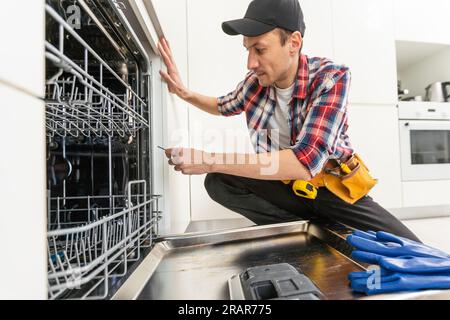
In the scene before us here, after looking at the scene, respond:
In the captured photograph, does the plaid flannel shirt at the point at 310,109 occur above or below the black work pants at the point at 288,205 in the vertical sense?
above

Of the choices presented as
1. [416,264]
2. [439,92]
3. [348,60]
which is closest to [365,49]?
[348,60]

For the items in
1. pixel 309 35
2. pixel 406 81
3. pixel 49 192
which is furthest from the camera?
pixel 406 81

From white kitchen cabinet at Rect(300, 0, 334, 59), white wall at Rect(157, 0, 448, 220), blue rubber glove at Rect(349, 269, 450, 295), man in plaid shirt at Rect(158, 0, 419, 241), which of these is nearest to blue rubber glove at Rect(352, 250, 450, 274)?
blue rubber glove at Rect(349, 269, 450, 295)

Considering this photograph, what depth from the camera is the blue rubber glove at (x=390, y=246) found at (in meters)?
0.52

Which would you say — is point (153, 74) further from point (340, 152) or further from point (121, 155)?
point (340, 152)

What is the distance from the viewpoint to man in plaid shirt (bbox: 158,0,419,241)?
87 cm

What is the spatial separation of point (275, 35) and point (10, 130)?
33.9 inches

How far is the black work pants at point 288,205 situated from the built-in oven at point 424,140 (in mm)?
955

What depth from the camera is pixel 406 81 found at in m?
2.39

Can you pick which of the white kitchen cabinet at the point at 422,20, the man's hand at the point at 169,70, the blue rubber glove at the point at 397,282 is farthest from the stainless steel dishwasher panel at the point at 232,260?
the white kitchen cabinet at the point at 422,20

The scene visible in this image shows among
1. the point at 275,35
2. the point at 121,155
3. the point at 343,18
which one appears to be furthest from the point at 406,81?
the point at 121,155

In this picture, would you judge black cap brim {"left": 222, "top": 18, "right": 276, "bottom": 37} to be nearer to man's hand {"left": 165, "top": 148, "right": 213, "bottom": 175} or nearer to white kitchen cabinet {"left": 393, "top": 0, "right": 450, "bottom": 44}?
man's hand {"left": 165, "top": 148, "right": 213, "bottom": 175}

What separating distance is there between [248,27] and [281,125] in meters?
0.41

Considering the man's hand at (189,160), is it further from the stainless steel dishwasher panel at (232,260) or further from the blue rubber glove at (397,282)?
the blue rubber glove at (397,282)
